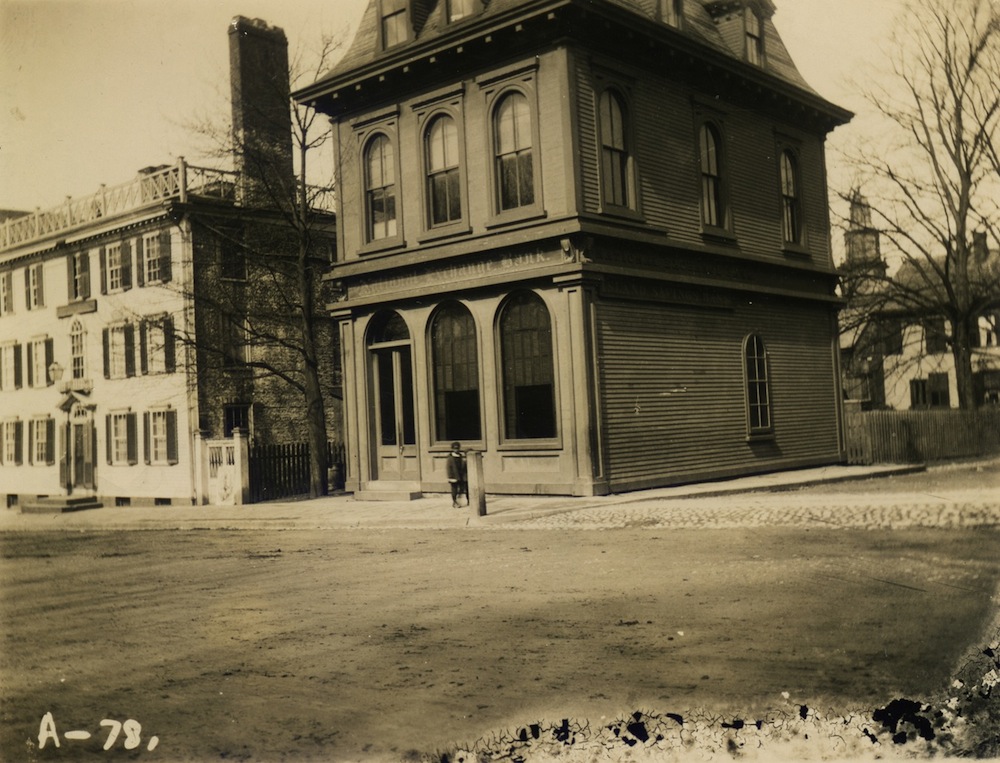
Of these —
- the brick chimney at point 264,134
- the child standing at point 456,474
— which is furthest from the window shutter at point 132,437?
Result: the child standing at point 456,474

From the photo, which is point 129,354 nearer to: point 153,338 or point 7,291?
point 153,338

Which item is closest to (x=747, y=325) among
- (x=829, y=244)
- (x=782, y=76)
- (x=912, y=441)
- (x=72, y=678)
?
(x=829, y=244)

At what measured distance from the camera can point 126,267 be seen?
95.5ft

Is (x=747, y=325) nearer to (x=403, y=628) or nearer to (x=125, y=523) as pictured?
(x=125, y=523)

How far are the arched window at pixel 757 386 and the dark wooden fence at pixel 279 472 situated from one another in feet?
36.5

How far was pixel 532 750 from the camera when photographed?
193 inches

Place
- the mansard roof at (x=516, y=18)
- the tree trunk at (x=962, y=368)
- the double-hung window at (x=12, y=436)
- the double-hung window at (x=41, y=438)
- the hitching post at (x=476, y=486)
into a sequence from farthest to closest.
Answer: the tree trunk at (x=962, y=368) < the mansard roof at (x=516, y=18) < the hitching post at (x=476, y=486) < the double-hung window at (x=41, y=438) < the double-hung window at (x=12, y=436)

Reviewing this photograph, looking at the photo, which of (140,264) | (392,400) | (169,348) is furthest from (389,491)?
(140,264)

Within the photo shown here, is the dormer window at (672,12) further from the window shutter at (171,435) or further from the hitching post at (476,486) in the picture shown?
the window shutter at (171,435)

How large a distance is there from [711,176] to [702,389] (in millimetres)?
4997

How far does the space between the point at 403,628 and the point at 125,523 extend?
14.2 meters

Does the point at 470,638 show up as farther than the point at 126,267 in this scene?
No

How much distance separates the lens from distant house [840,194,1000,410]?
2950cm

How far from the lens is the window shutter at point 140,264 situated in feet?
93.4
